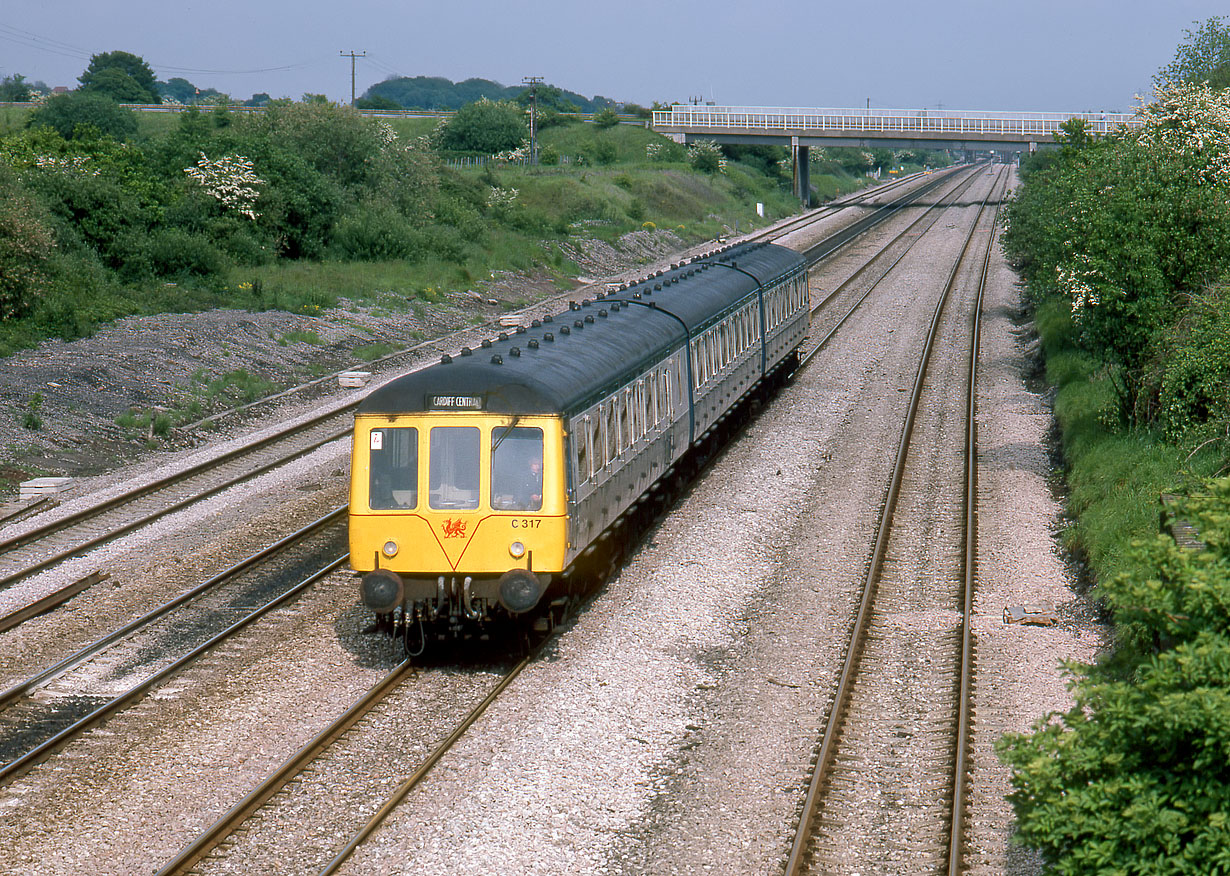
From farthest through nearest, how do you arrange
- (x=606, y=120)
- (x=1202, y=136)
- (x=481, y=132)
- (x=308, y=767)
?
(x=606, y=120)
(x=481, y=132)
(x=1202, y=136)
(x=308, y=767)

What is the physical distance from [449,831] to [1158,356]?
44.0 feet

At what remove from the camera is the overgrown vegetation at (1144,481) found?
651 centimetres

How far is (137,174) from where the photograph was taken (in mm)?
40781

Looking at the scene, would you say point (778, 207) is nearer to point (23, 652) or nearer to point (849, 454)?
point (849, 454)

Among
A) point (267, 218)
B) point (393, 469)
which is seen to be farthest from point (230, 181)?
point (393, 469)

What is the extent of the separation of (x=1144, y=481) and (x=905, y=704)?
6.93 metres

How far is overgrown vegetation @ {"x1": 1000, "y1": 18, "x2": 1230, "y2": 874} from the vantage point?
651cm

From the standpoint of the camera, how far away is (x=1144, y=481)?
669 inches

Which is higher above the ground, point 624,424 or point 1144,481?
point 624,424

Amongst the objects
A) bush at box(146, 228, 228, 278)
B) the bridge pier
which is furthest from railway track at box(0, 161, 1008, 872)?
the bridge pier

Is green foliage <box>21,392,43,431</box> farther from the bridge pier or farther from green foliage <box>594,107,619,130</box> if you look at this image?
green foliage <box>594,107,619,130</box>

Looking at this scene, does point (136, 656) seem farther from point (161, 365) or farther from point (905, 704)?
point (161, 365)

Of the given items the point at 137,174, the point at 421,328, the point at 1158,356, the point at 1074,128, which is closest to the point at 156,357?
the point at 421,328

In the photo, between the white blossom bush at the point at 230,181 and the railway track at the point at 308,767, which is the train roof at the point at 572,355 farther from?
the white blossom bush at the point at 230,181
